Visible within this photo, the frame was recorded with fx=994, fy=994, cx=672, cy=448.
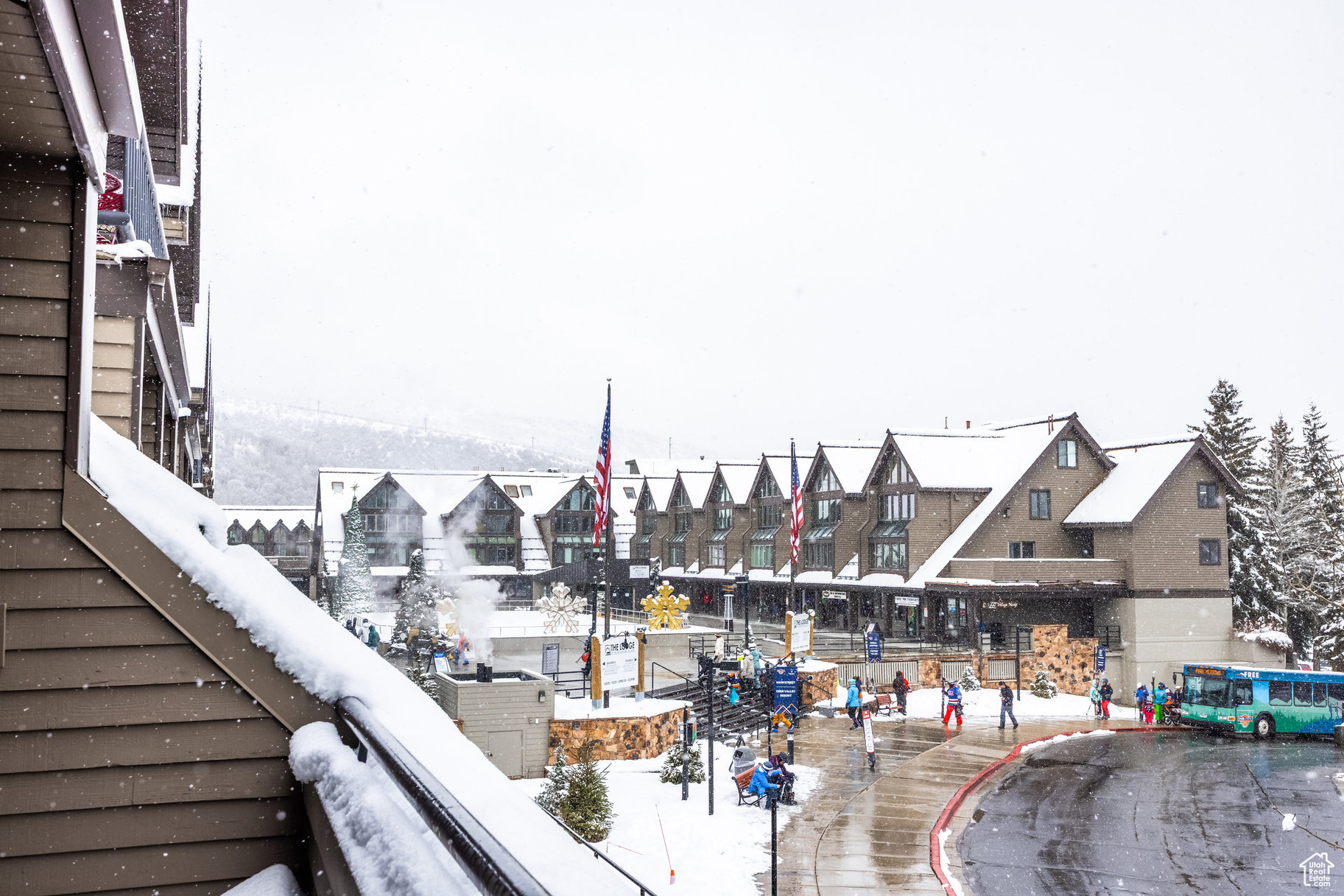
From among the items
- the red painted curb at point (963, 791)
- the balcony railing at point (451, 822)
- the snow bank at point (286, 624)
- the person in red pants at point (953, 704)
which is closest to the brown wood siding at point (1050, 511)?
the red painted curb at point (963, 791)

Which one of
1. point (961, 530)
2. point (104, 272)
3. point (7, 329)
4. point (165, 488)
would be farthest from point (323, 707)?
point (961, 530)

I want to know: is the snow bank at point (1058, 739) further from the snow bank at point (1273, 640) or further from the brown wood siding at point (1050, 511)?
the snow bank at point (1273, 640)

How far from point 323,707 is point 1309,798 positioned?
83.1 feet

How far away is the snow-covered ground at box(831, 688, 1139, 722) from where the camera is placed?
32.7 meters

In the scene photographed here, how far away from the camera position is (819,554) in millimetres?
53344

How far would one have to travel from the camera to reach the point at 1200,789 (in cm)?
2342

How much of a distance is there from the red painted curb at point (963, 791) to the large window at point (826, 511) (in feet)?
70.3

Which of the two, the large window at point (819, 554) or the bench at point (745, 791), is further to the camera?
the large window at point (819, 554)

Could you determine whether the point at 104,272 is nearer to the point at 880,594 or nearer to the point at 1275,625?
the point at 880,594

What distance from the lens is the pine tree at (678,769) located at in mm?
21578

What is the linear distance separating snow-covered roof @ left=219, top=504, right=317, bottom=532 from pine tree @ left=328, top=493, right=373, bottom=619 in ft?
109

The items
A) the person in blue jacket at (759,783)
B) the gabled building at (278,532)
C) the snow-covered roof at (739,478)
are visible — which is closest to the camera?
the person in blue jacket at (759,783)

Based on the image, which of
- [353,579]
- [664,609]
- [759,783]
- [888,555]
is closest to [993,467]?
[888,555]

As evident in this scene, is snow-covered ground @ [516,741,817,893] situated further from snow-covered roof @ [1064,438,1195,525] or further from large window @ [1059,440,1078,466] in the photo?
large window @ [1059,440,1078,466]
